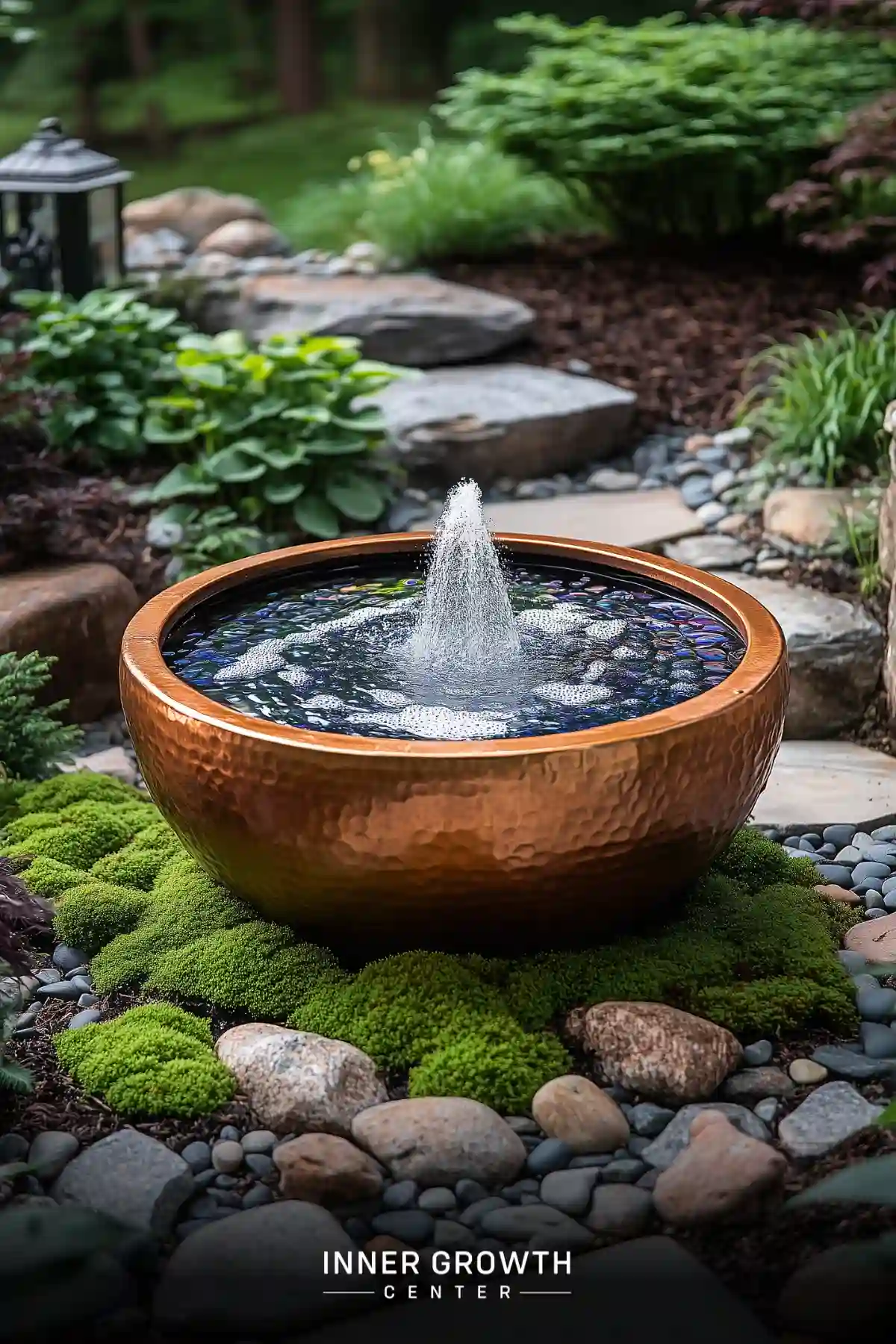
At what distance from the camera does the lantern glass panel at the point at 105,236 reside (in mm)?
6094

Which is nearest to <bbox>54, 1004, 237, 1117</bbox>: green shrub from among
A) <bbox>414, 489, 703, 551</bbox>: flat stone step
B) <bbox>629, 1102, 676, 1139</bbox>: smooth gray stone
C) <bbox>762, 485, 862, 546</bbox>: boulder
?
<bbox>629, 1102, 676, 1139</bbox>: smooth gray stone

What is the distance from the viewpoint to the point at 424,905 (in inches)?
93.1

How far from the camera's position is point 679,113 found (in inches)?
293

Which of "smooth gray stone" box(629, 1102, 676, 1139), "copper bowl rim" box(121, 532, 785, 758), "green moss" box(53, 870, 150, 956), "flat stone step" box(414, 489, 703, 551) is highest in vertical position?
"copper bowl rim" box(121, 532, 785, 758)

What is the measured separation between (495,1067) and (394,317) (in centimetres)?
468

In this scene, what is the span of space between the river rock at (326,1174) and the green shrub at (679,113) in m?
6.12

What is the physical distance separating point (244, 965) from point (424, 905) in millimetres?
405

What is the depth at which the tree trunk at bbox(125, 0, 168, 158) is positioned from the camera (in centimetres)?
1538

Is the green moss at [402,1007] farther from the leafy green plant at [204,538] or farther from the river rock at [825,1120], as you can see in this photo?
the leafy green plant at [204,538]

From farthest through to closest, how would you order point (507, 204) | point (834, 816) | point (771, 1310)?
point (507, 204), point (834, 816), point (771, 1310)

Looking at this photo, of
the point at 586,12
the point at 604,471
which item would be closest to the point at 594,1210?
the point at 604,471

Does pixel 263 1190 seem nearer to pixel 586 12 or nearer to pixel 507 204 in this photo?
pixel 507 204

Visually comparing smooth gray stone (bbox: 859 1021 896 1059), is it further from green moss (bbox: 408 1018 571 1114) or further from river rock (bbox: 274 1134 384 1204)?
river rock (bbox: 274 1134 384 1204)

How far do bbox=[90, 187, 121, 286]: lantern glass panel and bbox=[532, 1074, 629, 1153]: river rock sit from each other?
4835 millimetres
